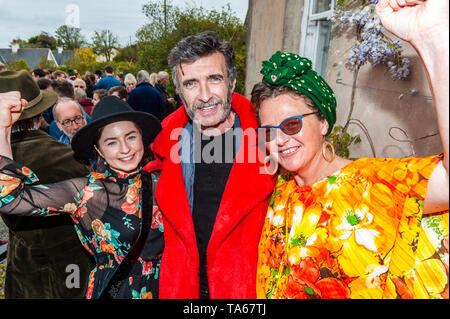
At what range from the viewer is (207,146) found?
84.7 inches

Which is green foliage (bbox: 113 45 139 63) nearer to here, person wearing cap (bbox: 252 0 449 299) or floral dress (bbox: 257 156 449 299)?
person wearing cap (bbox: 252 0 449 299)

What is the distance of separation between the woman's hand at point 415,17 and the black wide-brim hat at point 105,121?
1.38 meters

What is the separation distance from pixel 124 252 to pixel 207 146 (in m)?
0.86

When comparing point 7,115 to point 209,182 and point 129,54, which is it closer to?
point 209,182

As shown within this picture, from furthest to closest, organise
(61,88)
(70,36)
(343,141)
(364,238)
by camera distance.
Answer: (70,36) < (61,88) < (343,141) < (364,238)

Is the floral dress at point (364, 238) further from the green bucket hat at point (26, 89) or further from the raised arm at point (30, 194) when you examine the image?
the green bucket hat at point (26, 89)

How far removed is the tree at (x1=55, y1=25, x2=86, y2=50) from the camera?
56.7 meters

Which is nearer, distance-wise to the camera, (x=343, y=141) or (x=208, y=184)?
(x=208, y=184)

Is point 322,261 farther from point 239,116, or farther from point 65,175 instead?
point 65,175

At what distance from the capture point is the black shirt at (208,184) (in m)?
1.90

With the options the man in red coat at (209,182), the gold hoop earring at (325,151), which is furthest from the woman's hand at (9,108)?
the gold hoop earring at (325,151)

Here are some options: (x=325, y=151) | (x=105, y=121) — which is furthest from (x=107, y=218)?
(x=325, y=151)

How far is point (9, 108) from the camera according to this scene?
1.59 metres

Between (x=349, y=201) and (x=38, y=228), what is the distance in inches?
76.7
